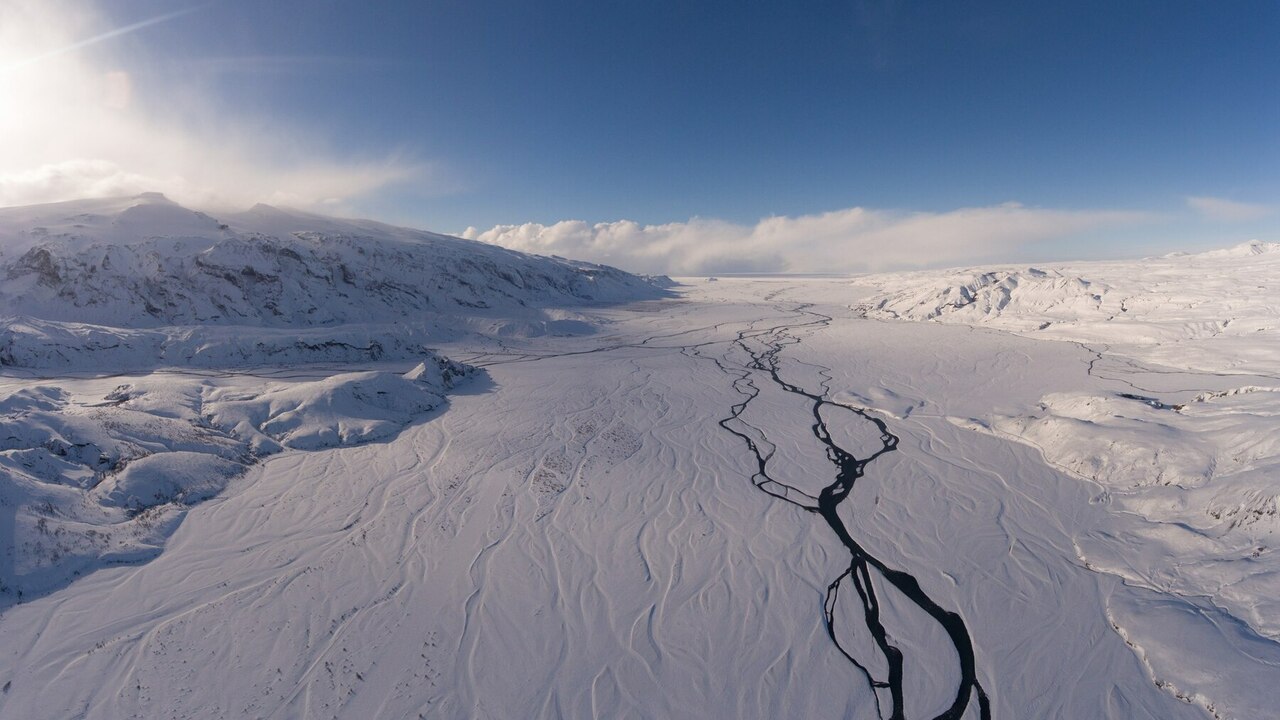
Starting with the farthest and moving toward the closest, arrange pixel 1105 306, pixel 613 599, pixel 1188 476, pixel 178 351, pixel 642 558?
1. pixel 1105 306
2. pixel 178 351
3. pixel 1188 476
4. pixel 642 558
5. pixel 613 599

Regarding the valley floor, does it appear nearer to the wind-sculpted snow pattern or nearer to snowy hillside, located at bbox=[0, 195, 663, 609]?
the wind-sculpted snow pattern

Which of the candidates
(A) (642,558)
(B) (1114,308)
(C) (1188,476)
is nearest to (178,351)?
(A) (642,558)

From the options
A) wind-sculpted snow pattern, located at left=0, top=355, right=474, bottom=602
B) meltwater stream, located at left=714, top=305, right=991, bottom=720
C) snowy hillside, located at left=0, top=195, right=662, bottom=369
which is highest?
snowy hillside, located at left=0, top=195, right=662, bottom=369

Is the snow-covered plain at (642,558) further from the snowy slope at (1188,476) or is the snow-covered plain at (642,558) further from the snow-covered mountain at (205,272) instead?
the snow-covered mountain at (205,272)

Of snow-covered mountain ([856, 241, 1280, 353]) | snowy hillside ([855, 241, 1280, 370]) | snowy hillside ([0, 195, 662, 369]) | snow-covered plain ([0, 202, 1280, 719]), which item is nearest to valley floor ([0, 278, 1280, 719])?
snow-covered plain ([0, 202, 1280, 719])

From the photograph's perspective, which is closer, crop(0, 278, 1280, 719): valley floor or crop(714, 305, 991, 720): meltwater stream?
crop(0, 278, 1280, 719): valley floor

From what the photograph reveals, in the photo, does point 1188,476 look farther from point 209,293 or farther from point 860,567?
point 209,293
